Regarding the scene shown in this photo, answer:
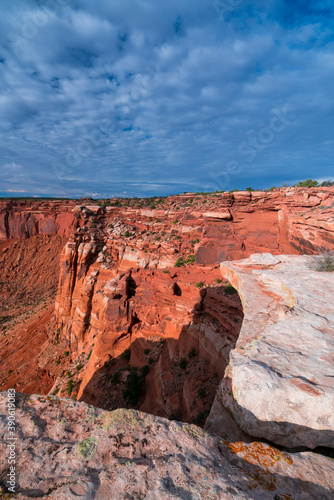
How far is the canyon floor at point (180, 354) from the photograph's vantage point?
221 cm

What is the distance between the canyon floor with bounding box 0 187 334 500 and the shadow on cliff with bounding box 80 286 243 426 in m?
0.09

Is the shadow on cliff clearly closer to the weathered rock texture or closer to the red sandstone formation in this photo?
the red sandstone formation

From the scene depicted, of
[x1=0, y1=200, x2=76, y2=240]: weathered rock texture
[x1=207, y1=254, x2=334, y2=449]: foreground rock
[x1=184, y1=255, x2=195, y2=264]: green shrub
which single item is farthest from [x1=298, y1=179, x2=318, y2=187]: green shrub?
[x1=0, y1=200, x2=76, y2=240]: weathered rock texture

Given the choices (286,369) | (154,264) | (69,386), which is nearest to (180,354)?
(154,264)

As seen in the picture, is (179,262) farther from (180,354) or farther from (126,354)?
(126,354)

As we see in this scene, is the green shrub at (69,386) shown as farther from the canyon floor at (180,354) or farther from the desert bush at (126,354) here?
the desert bush at (126,354)

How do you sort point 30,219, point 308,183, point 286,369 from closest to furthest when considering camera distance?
point 286,369, point 308,183, point 30,219

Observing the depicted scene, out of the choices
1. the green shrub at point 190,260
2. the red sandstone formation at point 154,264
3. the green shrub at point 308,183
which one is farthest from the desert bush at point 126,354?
the green shrub at point 308,183

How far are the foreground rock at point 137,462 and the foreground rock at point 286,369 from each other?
0.33 meters

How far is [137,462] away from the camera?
222 centimetres

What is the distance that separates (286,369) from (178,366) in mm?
12360

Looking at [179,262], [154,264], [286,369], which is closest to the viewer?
[286,369]

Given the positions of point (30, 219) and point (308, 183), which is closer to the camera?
point (308, 183)

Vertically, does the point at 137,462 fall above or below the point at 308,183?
below
